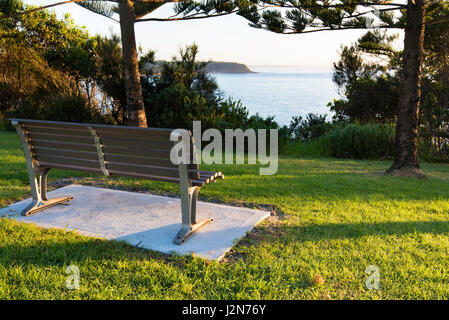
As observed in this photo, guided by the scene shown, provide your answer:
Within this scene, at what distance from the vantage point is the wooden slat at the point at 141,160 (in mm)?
3121

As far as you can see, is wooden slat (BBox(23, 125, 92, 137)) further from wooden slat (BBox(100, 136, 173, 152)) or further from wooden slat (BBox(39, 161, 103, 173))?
wooden slat (BBox(39, 161, 103, 173))

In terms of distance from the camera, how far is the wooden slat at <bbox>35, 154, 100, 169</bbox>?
11.5 ft

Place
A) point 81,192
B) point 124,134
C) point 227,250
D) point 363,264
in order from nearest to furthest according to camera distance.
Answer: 1. point 363,264
2. point 227,250
3. point 124,134
4. point 81,192

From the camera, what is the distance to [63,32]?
17.8 meters

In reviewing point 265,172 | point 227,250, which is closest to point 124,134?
point 227,250

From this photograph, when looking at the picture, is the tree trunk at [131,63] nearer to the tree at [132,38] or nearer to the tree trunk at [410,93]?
the tree at [132,38]

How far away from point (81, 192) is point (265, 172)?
109 inches

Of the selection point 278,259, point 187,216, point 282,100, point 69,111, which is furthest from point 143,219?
point 282,100

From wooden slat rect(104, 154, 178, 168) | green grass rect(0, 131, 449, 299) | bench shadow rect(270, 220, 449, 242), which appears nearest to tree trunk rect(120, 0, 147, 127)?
green grass rect(0, 131, 449, 299)

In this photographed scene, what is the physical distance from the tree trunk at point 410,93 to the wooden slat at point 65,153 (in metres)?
4.99

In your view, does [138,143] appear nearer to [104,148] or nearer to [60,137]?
[104,148]

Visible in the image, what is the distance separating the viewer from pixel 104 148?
11.1ft

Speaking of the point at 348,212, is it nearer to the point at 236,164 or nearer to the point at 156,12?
the point at 236,164

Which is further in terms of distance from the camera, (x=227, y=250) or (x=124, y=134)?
(x=124, y=134)
